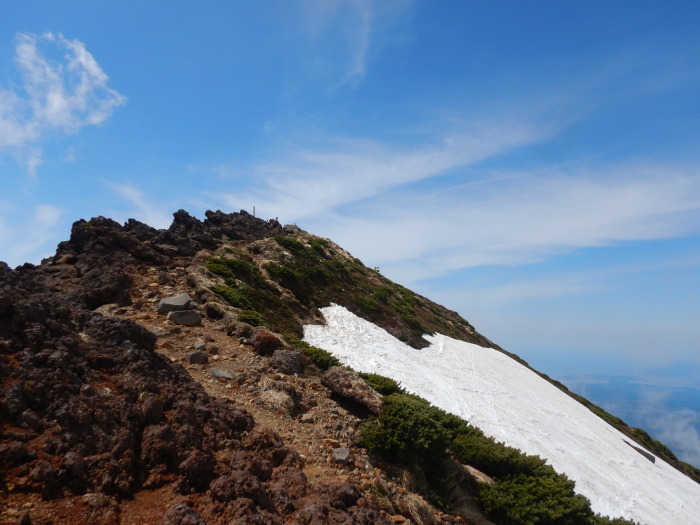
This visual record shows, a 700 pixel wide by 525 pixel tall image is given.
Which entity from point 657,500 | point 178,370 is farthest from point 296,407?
point 657,500

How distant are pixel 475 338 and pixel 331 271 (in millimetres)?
18358

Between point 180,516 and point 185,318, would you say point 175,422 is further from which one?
point 185,318

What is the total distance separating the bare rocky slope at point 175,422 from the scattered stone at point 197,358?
0.04 m

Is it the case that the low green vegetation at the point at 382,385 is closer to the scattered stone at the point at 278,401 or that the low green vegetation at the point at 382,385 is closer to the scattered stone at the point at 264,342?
the scattered stone at the point at 264,342

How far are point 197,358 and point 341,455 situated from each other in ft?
19.1

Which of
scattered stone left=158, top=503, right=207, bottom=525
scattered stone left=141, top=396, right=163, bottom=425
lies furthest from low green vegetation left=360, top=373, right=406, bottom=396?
scattered stone left=158, top=503, right=207, bottom=525

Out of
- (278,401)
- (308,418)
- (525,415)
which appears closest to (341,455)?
(308,418)

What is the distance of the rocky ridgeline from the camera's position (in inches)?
217

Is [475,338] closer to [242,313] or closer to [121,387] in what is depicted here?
[242,313]

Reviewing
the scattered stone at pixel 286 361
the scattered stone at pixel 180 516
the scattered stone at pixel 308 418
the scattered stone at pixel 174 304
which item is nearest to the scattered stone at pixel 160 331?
the scattered stone at pixel 174 304

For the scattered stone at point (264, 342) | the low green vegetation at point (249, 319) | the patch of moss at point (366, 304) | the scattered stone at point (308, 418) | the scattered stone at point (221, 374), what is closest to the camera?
the scattered stone at point (308, 418)

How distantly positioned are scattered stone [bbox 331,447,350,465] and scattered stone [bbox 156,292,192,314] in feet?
32.4

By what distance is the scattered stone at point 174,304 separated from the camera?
53.4 ft

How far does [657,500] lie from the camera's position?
18.0 metres
